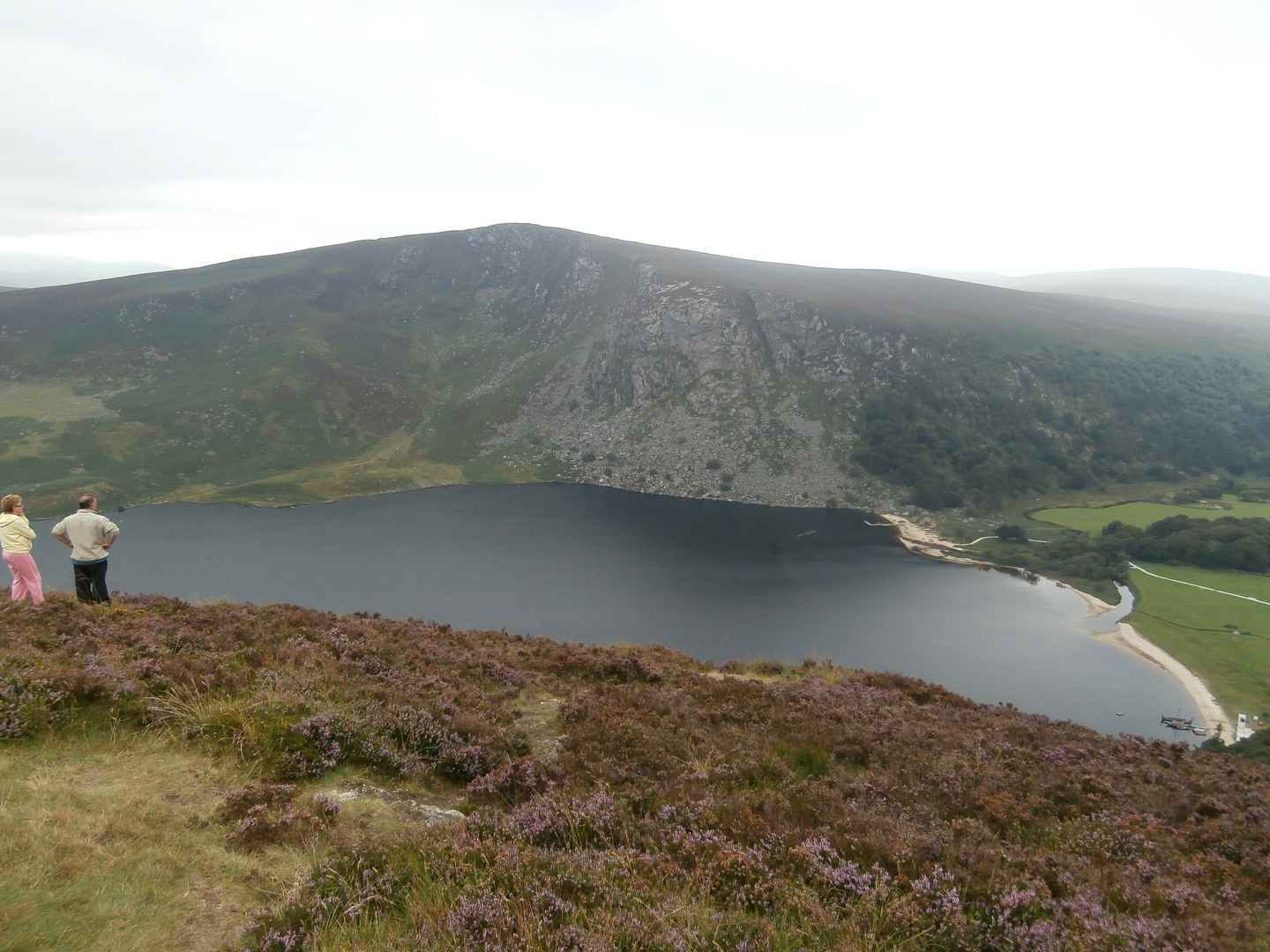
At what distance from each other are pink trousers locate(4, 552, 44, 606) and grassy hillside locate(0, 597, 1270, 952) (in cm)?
127

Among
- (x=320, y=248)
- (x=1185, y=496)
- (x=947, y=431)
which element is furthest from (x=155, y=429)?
(x=1185, y=496)

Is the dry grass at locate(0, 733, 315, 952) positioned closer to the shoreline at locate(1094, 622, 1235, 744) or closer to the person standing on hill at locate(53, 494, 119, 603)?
the person standing on hill at locate(53, 494, 119, 603)

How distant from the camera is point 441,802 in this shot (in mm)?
7293

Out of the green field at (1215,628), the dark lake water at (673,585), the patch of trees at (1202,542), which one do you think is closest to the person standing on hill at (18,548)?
the dark lake water at (673,585)

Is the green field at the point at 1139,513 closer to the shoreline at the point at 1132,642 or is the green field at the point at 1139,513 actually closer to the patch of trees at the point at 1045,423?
the patch of trees at the point at 1045,423

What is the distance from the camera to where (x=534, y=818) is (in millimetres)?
6180

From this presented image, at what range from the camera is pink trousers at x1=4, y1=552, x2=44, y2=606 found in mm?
12320

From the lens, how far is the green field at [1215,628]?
148ft

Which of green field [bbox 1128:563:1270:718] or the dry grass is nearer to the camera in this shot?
the dry grass

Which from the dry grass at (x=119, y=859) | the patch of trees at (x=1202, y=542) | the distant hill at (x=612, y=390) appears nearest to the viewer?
the dry grass at (x=119, y=859)

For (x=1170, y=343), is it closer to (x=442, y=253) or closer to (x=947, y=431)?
(x=947, y=431)

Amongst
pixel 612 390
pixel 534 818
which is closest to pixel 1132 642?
pixel 534 818

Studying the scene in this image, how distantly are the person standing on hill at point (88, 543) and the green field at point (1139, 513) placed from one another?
100573 mm

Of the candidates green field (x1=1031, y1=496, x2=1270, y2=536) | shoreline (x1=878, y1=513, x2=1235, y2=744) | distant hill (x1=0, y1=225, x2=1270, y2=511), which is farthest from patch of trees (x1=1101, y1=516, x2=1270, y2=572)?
distant hill (x1=0, y1=225, x2=1270, y2=511)
